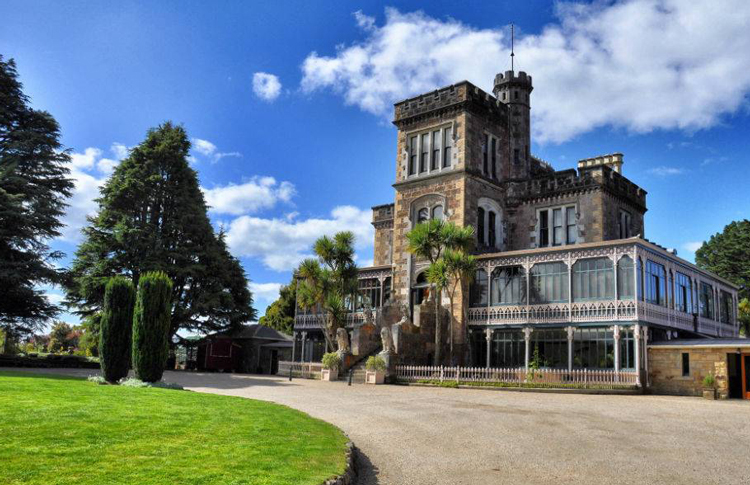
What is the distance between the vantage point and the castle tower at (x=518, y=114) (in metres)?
36.8

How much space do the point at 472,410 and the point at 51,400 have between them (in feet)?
32.0

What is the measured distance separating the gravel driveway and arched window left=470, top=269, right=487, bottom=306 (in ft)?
38.1

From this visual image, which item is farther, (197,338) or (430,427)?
(197,338)

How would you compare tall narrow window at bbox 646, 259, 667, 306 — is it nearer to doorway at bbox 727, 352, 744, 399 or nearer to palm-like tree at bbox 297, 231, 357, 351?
doorway at bbox 727, 352, 744, 399

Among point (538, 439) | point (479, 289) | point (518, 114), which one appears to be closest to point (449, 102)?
point (518, 114)

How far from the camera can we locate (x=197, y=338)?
43125mm

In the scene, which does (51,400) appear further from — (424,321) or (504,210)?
(504,210)

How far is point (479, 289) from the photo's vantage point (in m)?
31.0

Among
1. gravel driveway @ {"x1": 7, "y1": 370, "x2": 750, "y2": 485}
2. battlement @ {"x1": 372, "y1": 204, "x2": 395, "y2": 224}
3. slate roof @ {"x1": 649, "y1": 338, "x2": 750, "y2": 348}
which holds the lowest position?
gravel driveway @ {"x1": 7, "y1": 370, "x2": 750, "y2": 485}

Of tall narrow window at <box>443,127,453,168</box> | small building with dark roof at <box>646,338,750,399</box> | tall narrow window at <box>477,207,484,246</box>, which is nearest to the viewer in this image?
small building with dark roof at <box>646,338,750,399</box>

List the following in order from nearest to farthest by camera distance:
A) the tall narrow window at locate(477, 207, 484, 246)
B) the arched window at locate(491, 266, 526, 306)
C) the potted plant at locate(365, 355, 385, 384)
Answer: the potted plant at locate(365, 355, 385, 384) → the arched window at locate(491, 266, 526, 306) → the tall narrow window at locate(477, 207, 484, 246)

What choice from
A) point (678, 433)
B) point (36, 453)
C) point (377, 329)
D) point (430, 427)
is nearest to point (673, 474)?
point (678, 433)

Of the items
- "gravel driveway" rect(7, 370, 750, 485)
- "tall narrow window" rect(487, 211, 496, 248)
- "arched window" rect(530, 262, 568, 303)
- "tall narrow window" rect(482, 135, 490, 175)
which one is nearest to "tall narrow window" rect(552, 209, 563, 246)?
"tall narrow window" rect(487, 211, 496, 248)

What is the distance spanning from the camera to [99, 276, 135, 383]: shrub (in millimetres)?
20422
